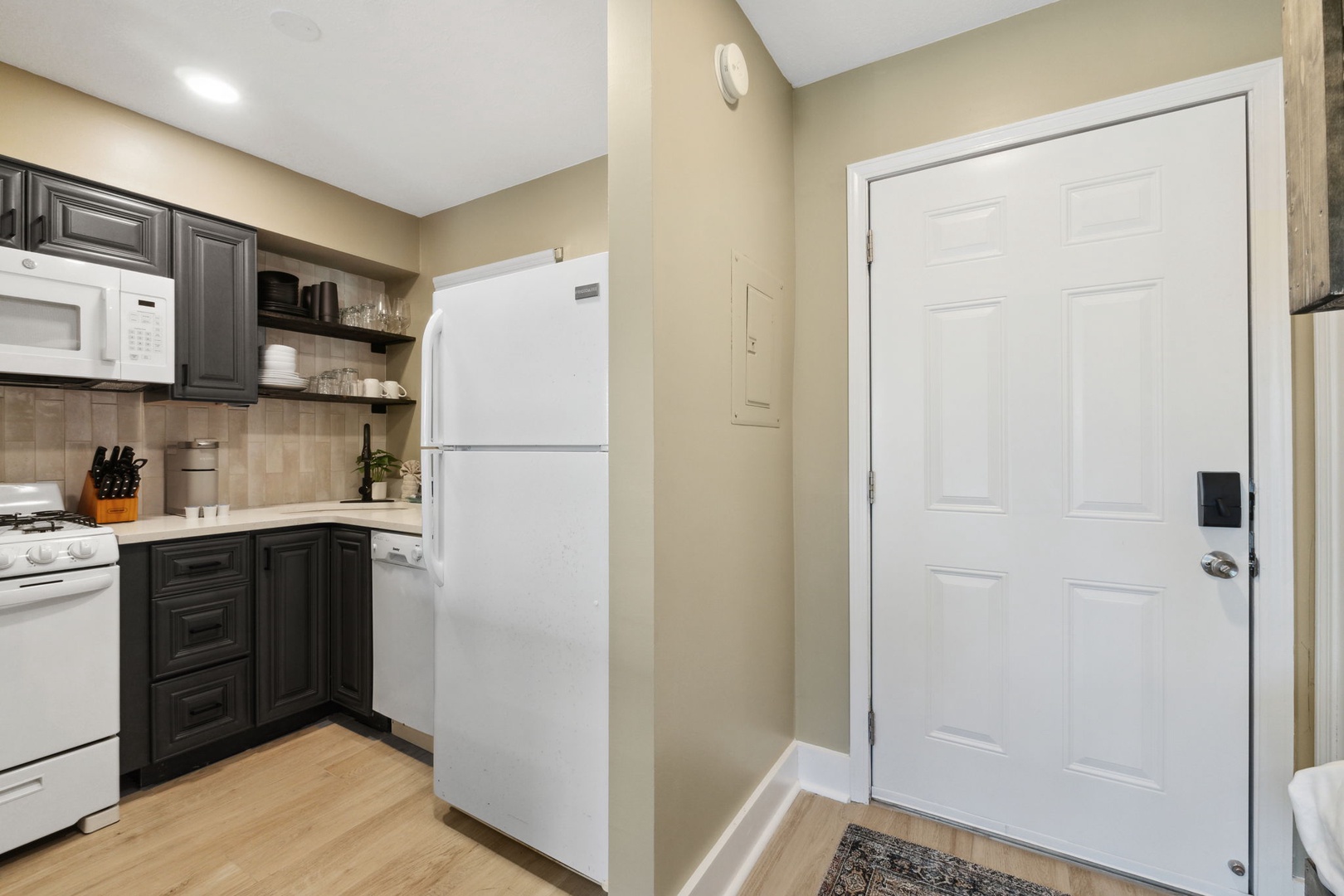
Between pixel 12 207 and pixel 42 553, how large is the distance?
1.25m

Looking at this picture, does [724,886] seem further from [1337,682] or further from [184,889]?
[1337,682]

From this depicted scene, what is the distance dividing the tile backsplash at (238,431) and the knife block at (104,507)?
9 centimetres

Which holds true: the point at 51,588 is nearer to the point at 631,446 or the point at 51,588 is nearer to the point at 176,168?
the point at 176,168

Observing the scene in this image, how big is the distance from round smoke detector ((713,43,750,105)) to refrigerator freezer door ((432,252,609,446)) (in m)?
0.64

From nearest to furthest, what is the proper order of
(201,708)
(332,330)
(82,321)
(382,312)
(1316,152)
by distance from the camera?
(1316,152)
(82,321)
(201,708)
(332,330)
(382,312)

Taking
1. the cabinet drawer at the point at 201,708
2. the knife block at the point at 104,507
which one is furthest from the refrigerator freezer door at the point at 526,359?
the knife block at the point at 104,507

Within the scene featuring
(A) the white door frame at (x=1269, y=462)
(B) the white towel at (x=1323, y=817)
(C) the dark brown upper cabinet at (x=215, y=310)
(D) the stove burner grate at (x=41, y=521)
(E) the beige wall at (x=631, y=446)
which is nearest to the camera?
(B) the white towel at (x=1323, y=817)

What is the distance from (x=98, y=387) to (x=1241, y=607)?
4020mm

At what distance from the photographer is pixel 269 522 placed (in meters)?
2.47

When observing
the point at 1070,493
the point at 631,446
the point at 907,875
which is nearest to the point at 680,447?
the point at 631,446

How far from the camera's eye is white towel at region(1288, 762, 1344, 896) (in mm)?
818

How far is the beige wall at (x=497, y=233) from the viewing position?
9.23 ft

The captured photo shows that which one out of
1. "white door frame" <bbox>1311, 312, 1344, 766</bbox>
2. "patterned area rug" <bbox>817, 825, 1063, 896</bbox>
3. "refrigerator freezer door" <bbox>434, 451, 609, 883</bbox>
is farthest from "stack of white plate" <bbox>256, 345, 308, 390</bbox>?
Result: "white door frame" <bbox>1311, 312, 1344, 766</bbox>

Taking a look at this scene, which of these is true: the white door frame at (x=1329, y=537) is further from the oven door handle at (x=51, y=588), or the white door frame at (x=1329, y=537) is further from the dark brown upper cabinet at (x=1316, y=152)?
the oven door handle at (x=51, y=588)
